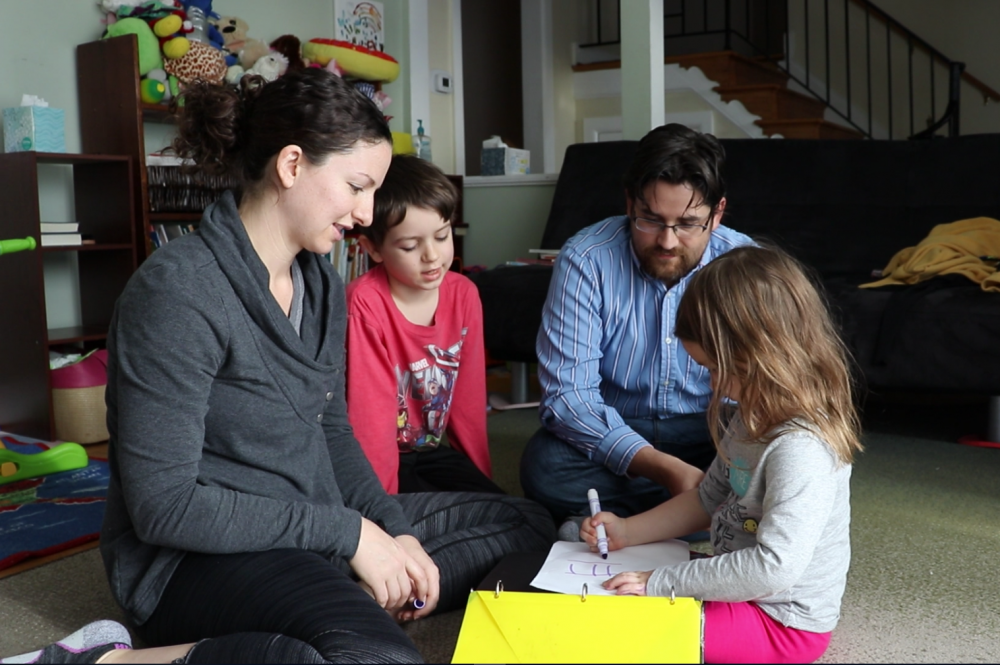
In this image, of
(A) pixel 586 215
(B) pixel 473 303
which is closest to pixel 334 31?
(A) pixel 586 215

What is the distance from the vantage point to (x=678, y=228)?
5.57ft

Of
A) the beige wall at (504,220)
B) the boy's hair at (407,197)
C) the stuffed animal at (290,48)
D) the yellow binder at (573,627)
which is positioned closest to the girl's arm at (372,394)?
the boy's hair at (407,197)

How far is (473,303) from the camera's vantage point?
1914 millimetres

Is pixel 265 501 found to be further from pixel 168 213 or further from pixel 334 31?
pixel 334 31

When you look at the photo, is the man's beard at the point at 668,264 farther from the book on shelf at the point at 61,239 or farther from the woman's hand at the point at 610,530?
the book on shelf at the point at 61,239

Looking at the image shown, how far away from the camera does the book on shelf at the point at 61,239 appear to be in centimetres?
283

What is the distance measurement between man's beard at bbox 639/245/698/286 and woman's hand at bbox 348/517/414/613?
2.50 ft

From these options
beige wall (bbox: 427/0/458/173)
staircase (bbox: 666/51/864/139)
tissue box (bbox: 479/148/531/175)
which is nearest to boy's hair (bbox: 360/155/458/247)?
tissue box (bbox: 479/148/531/175)

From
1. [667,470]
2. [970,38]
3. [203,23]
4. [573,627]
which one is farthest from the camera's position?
[970,38]

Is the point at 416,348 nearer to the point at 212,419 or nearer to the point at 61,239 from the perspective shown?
the point at 212,419

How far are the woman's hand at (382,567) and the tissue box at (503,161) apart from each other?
313 cm

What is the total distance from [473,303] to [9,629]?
3.26 ft

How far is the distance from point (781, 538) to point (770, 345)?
0.77ft

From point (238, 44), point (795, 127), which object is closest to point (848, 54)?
point (795, 127)
